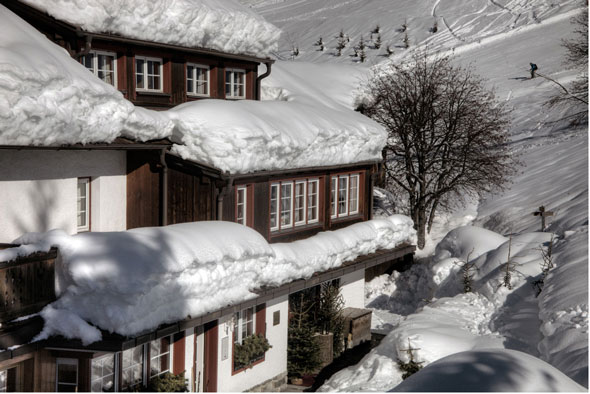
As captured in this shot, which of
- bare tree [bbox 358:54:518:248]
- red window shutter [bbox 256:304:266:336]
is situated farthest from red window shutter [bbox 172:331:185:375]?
bare tree [bbox 358:54:518:248]

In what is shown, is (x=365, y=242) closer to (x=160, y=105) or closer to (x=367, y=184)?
(x=367, y=184)

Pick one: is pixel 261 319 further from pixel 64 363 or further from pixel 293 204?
pixel 64 363

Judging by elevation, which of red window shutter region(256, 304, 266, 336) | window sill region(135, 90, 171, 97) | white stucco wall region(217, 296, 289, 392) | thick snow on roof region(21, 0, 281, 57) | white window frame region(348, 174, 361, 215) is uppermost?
thick snow on roof region(21, 0, 281, 57)

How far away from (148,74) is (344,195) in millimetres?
7110

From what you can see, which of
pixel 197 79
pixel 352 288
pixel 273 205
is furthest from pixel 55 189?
pixel 352 288

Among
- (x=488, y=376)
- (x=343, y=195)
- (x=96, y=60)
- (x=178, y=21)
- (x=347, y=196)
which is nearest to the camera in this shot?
(x=488, y=376)

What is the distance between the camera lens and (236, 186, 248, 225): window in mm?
16812

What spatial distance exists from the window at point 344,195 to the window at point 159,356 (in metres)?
7.60

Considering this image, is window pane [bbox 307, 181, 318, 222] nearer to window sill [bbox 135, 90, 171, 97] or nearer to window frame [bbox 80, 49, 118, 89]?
window sill [bbox 135, 90, 171, 97]

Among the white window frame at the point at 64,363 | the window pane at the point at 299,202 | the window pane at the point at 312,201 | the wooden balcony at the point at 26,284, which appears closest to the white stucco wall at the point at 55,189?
the wooden balcony at the point at 26,284

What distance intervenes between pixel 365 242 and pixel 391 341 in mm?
3555

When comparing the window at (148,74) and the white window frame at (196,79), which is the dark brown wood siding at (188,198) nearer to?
the window at (148,74)

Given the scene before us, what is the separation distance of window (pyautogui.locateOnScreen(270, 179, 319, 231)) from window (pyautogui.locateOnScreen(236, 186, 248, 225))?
3.62 ft

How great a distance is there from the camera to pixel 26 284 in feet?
35.4
